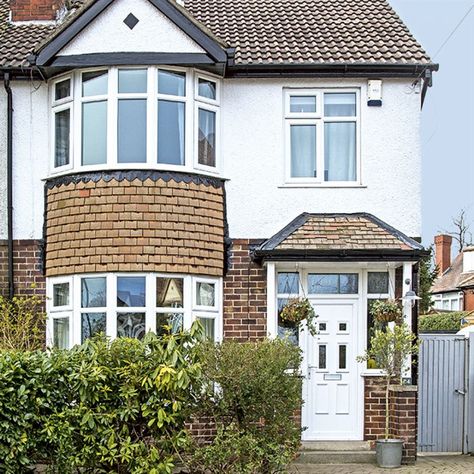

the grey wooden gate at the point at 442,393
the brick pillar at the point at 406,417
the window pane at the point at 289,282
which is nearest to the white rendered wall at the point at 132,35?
the window pane at the point at 289,282

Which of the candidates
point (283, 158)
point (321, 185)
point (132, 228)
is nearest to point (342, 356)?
point (321, 185)

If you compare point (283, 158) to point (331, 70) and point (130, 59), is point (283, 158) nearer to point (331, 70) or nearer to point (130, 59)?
point (331, 70)

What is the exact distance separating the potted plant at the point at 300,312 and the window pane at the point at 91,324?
2873 mm

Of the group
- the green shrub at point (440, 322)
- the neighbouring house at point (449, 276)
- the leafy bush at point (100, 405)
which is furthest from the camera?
the neighbouring house at point (449, 276)

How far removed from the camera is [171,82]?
1412 cm

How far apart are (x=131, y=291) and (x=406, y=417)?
464 cm

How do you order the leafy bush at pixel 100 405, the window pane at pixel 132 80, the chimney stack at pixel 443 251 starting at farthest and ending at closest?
the chimney stack at pixel 443 251
the window pane at pixel 132 80
the leafy bush at pixel 100 405

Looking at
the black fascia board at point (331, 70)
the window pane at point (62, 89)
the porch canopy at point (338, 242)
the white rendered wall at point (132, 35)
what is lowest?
the porch canopy at point (338, 242)

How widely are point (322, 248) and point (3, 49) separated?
6.45 m

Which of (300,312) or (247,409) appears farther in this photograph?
(300,312)

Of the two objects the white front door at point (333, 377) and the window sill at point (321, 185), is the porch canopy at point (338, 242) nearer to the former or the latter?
the window sill at point (321, 185)

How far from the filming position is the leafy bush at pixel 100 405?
10.6 meters

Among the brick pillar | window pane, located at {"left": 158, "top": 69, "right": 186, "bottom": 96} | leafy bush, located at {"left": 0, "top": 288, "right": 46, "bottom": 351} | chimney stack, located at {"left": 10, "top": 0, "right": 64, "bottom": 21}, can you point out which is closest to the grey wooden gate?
the brick pillar

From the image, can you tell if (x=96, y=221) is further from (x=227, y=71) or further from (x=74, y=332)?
(x=227, y=71)
